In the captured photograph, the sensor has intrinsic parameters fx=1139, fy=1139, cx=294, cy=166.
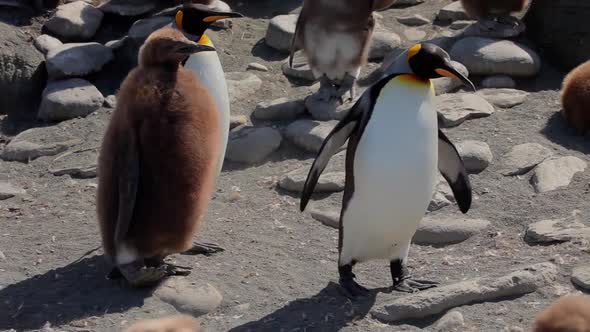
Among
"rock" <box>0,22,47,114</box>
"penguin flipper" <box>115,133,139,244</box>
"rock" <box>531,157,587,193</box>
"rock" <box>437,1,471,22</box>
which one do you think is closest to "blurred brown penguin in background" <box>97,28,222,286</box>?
"penguin flipper" <box>115,133,139,244</box>

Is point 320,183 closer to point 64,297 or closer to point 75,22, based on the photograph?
point 64,297

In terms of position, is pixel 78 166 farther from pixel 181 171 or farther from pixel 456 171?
pixel 456 171

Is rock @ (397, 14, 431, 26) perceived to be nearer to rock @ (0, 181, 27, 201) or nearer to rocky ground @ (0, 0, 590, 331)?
rocky ground @ (0, 0, 590, 331)

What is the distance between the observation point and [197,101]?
4.68 metres

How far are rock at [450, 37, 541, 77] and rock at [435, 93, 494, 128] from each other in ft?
→ 1.22

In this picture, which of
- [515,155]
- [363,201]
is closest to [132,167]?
[363,201]

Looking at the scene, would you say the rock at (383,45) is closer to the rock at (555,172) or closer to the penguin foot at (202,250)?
the rock at (555,172)

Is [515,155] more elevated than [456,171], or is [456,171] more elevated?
[456,171]

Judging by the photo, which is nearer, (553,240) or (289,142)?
(553,240)

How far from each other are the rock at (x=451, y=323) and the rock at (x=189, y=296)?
910 millimetres

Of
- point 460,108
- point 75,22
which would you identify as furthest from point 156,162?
point 75,22

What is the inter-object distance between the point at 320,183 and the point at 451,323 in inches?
63.7

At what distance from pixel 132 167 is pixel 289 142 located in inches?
74.5

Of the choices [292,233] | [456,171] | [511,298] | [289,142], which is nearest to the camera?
[511,298]
